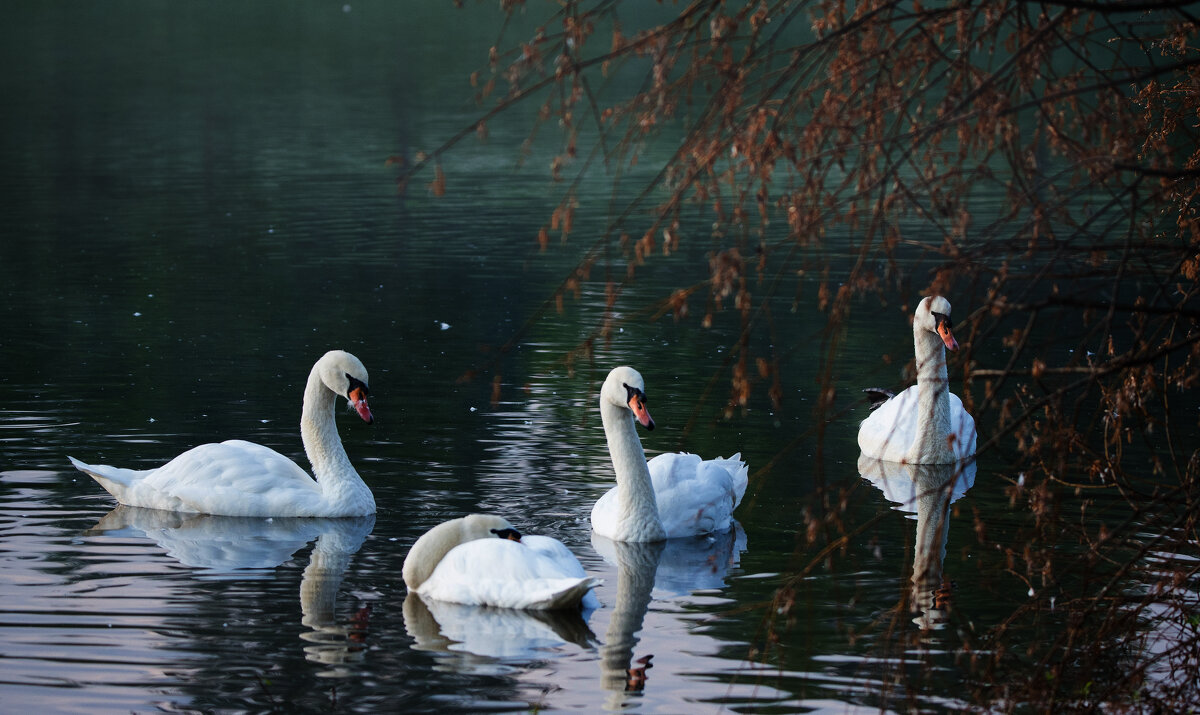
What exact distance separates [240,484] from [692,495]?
314 centimetres

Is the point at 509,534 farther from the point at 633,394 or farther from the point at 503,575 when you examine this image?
the point at 633,394

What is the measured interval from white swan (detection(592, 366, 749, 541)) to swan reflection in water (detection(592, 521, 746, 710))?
101mm

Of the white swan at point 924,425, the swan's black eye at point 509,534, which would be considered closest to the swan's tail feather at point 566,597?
the swan's black eye at point 509,534

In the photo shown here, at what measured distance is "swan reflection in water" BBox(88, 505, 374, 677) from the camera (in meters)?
8.68

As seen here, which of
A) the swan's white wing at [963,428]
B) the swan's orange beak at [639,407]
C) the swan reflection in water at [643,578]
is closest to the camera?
the swan reflection in water at [643,578]

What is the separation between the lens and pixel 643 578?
9.73m

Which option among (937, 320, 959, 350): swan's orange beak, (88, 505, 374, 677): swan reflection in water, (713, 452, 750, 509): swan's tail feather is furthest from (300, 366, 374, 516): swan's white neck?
(937, 320, 959, 350): swan's orange beak

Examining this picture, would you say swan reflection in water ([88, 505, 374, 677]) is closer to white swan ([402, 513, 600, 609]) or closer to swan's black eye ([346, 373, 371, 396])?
white swan ([402, 513, 600, 609])

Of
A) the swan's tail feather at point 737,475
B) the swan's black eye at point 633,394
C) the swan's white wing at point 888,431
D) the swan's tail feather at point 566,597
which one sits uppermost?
the swan's black eye at point 633,394

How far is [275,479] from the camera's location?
11219 millimetres

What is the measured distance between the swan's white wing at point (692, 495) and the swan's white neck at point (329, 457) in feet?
6.69

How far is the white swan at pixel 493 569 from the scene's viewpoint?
28.9ft

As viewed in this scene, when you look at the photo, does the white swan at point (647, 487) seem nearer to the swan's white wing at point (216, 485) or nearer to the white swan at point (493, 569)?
the white swan at point (493, 569)

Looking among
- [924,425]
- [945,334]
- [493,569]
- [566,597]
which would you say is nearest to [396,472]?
[493,569]
